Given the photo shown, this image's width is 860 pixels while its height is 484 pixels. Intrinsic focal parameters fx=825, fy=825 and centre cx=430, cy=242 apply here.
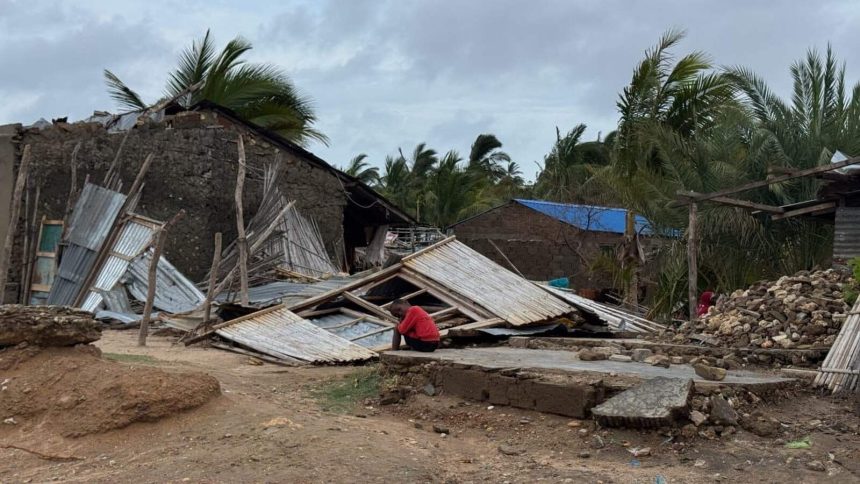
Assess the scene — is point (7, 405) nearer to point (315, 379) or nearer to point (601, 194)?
point (315, 379)

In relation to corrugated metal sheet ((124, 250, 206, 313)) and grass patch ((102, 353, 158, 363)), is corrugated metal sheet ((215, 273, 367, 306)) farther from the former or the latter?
grass patch ((102, 353, 158, 363))

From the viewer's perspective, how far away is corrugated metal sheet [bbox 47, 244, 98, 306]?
48.1ft

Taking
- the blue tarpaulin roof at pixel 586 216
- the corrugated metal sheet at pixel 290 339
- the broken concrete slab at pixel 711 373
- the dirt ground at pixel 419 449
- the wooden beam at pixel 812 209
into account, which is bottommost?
the dirt ground at pixel 419 449

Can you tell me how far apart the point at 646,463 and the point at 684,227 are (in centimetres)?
1100

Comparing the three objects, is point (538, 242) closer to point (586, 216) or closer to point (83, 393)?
point (586, 216)

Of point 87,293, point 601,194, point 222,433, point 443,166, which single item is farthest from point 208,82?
point 222,433

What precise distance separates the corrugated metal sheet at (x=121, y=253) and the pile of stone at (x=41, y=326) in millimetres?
7043

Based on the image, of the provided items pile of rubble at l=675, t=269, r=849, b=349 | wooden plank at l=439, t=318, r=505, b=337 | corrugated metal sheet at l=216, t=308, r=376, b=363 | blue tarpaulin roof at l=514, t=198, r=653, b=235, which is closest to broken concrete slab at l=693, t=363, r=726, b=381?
pile of rubble at l=675, t=269, r=849, b=349

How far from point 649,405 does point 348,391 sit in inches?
129

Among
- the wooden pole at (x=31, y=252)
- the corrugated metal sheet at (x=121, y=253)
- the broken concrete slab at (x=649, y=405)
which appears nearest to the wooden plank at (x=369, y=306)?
the corrugated metal sheet at (x=121, y=253)

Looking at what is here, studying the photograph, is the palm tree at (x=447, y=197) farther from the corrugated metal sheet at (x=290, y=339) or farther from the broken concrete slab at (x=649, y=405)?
the broken concrete slab at (x=649, y=405)

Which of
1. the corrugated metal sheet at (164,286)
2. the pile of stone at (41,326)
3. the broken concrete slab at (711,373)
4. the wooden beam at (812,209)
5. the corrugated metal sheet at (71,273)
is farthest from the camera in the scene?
the corrugated metal sheet at (71,273)

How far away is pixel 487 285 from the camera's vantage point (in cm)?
1280

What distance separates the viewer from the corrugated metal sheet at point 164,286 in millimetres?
13969
